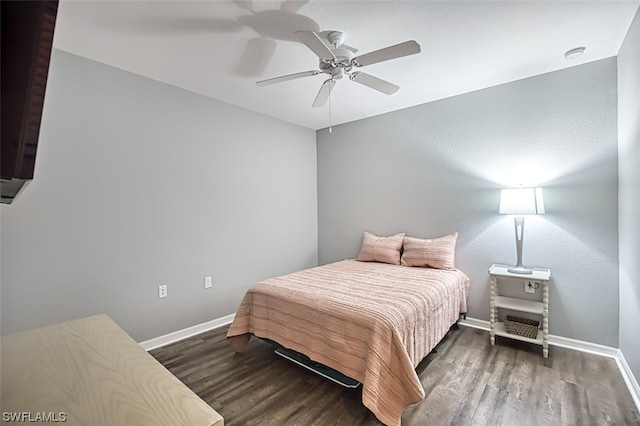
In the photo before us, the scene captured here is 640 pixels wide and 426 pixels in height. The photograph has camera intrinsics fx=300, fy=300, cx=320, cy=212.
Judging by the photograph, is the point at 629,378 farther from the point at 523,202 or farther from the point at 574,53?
the point at 574,53

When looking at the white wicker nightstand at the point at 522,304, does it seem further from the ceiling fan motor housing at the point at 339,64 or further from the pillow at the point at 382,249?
the ceiling fan motor housing at the point at 339,64

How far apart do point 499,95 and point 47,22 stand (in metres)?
3.63

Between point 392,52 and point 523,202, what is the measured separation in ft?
6.02

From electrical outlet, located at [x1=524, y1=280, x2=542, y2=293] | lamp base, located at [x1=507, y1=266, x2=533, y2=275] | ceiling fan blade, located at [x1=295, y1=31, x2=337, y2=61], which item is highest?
ceiling fan blade, located at [x1=295, y1=31, x2=337, y2=61]

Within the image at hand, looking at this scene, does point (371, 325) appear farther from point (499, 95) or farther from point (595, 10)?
point (499, 95)

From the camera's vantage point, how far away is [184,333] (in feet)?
10.0

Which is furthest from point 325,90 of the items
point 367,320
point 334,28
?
point 367,320

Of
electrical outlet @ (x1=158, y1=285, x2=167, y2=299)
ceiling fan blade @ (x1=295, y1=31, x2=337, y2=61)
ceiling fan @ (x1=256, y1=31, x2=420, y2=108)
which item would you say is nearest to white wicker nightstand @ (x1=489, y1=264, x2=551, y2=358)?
ceiling fan @ (x1=256, y1=31, x2=420, y2=108)

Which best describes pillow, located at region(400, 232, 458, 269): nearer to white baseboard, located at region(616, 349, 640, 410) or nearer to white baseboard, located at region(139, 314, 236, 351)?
white baseboard, located at region(616, 349, 640, 410)

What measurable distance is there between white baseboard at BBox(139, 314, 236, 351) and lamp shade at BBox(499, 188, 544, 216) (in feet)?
10.3

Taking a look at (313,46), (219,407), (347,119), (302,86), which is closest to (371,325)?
(219,407)

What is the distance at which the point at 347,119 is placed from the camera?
13.9 ft

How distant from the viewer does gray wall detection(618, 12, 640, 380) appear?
2.03 metres

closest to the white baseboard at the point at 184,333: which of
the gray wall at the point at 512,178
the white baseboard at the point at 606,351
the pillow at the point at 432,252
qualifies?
the gray wall at the point at 512,178
